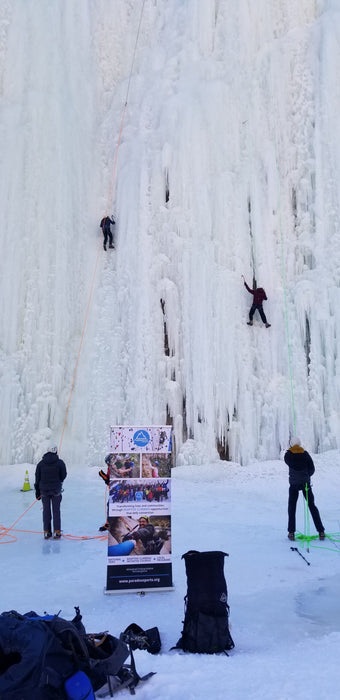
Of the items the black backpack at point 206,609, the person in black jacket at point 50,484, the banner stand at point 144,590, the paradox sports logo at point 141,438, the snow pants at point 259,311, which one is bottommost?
the banner stand at point 144,590

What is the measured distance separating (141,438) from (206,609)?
1806 mm

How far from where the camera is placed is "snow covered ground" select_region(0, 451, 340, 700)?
278 cm

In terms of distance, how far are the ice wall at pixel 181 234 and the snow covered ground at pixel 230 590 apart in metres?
2.19

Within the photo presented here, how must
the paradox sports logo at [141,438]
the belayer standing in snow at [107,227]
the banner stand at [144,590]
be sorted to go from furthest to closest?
the belayer standing in snow at [107,227]
the paradox sports logo at [141,438]
the banner stand at [144,590]

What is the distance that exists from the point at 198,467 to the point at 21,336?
516 cm

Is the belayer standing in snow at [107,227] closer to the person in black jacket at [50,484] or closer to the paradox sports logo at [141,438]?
the person in black jacket at [50,484]

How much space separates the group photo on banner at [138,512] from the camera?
4688 mm

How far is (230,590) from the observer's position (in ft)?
15.4

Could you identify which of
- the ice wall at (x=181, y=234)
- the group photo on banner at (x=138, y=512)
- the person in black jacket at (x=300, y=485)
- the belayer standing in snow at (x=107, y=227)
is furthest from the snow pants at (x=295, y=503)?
the belayer standing in snow at (x=107, y=227)

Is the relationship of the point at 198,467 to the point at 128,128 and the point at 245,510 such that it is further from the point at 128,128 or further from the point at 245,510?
the point at 128,128

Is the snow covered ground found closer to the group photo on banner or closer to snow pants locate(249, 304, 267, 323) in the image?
the group photo on banner

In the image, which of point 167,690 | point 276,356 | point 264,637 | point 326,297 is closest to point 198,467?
point 276,356

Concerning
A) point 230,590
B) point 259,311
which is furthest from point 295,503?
point 259,311

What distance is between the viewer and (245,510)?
8711mm
